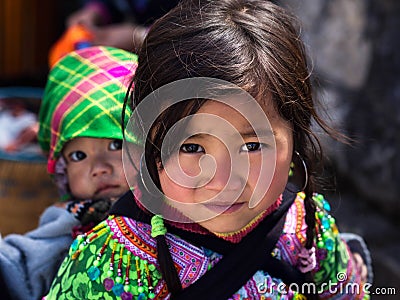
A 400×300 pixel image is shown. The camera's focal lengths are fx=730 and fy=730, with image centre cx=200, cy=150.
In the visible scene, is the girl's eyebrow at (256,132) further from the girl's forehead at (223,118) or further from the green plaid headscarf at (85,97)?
the green plaid headscarf at (85,97)

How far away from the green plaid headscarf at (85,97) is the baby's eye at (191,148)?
0.48 m

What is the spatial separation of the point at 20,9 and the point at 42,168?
2026 mm

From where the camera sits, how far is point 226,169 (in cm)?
128

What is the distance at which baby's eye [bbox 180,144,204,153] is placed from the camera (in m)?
1.30

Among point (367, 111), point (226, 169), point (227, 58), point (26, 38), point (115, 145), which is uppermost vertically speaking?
point (227, 58)

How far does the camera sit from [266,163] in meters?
1.33

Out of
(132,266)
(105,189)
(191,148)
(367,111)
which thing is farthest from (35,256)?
(367,111)

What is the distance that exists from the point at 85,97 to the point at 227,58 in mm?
600

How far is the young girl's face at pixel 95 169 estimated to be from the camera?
5.78 feet

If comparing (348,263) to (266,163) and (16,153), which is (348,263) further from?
(16,153)

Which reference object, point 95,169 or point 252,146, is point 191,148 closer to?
point 252,146

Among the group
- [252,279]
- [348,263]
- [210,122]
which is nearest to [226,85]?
[210,122]

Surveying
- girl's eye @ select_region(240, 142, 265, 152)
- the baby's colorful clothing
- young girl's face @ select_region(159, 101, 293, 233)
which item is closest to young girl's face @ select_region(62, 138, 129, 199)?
the baby's colorful clothing

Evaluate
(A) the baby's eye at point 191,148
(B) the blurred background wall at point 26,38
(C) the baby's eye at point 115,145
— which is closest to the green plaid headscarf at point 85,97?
(C) the baby's eye at point 115,145
